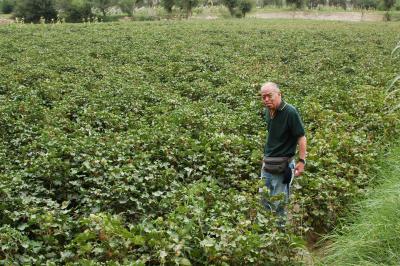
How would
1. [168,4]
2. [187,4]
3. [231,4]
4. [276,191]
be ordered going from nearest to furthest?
[276,191] → [187,4] → [168,4] → [231,4]

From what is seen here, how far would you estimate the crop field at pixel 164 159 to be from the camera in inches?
179

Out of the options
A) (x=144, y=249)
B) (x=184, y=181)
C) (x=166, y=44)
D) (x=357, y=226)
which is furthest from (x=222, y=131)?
(x=166, y=44)

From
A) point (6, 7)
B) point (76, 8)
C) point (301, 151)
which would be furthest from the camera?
point (6, 7)

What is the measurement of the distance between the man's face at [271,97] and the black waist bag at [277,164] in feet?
2.25

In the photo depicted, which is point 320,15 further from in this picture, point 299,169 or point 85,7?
point 299,169

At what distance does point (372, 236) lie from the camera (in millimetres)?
4898

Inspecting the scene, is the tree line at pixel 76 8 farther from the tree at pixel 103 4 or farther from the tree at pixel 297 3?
the tree at pixel 297 3

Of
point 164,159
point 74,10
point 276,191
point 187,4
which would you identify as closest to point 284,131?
point 276,191

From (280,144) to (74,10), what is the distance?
4916cm

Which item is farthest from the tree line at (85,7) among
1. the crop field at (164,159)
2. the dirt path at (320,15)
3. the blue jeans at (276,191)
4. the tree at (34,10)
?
the blue jeans at (276,191)

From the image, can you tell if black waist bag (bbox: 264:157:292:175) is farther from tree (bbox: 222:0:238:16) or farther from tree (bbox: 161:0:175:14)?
tree (bbox: 222:0:238:16)

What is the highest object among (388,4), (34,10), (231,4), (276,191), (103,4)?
(103,4)

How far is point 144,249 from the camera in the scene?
14.6 ft

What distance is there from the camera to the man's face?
17.4 feet
